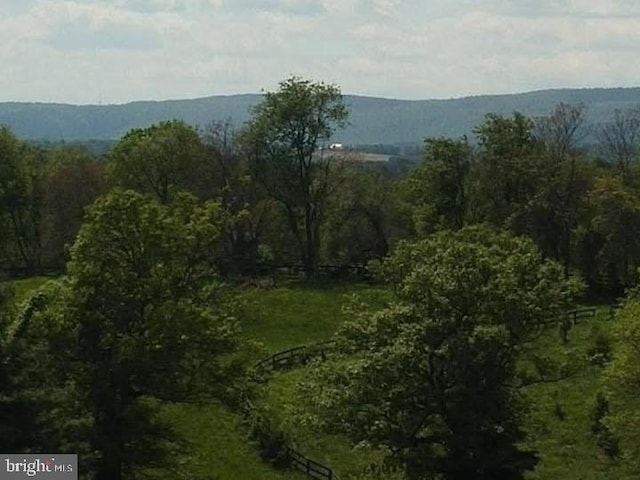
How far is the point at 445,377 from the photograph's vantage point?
28.1 meters

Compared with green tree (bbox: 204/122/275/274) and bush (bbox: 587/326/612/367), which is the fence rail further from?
bush (bbox: 587/326/612/367)

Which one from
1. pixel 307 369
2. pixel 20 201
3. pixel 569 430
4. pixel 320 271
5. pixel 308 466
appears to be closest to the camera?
pixel 308 466

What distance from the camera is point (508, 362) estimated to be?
28.5 meters

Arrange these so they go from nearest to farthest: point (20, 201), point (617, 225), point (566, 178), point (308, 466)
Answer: point (308, 466) < point (617, 225) < point (566, 178) < point (20, 201)

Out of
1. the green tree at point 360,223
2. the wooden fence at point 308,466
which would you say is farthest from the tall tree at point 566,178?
the wooden fence at point 308,466

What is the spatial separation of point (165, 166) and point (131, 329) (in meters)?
40.1

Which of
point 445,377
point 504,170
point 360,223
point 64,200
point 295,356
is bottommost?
point 295,356

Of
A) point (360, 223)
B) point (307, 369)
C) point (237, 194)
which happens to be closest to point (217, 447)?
point (307, 369)

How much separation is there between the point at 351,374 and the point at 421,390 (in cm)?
208

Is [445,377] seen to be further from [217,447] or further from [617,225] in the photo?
[617,225]

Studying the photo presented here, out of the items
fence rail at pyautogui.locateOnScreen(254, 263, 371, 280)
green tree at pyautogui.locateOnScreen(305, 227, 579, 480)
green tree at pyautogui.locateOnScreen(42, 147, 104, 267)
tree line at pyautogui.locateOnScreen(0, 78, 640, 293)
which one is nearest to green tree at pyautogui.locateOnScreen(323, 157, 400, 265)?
tree line at pyautogui.locateOnScreen(0, 78, 640, 293)

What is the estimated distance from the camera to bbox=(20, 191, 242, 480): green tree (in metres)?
27.9

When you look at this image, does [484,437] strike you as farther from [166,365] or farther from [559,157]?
[559,157]

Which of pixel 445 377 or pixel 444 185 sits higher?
pixel 444 185
